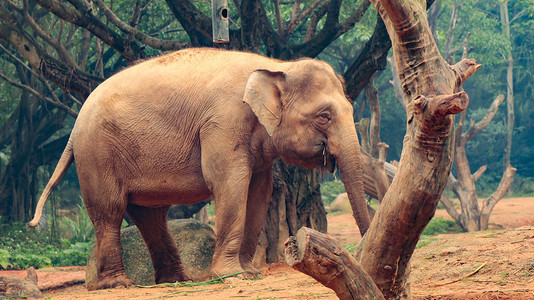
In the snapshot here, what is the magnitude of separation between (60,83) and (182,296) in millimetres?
5110

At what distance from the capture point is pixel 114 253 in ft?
22.0

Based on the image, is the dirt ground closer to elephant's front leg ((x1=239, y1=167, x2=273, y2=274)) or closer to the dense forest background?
elephant's front leg ((x1=239, y1=167, x2=273, y2=274))

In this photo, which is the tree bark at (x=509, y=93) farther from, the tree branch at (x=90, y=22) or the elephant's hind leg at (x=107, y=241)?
the elephant's hind leg at (x=107, y=241)

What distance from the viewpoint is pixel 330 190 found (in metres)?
26.0

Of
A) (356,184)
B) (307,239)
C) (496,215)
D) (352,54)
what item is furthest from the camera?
(352,54)

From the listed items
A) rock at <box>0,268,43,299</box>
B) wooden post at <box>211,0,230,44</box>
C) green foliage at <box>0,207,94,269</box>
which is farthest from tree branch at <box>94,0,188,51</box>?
rock at <box>0,268,43,299</box>

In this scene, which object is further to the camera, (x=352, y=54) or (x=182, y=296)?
(x=352, y=54)

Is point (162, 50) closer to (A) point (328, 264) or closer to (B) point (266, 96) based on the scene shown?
(B) point (266, 96)

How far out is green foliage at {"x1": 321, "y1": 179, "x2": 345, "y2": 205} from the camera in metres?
24.6

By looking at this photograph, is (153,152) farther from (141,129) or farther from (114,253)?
(114,253)

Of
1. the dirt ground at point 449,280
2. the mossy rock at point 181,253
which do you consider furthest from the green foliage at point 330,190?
the dirt ground at point 449,280

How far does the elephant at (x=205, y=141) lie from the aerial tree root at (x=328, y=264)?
269 centimetres

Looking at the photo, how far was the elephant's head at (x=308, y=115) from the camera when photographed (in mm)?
6129

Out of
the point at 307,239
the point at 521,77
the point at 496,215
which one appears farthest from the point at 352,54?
the point at 307,239
